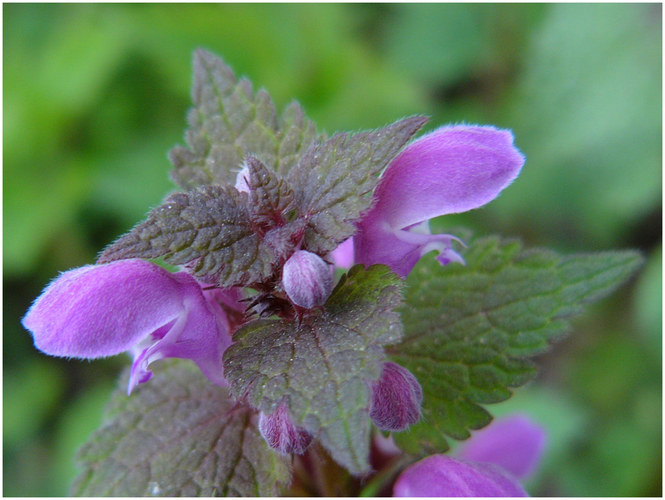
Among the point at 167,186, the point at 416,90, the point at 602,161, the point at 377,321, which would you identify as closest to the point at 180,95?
the point at 167,186

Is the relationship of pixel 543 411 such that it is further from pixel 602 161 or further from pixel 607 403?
pixel 602 161

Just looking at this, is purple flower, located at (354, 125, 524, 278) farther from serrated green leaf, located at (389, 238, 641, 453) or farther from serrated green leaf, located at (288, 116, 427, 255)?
serrated green leaf, located at (389, 238, 641, 453)

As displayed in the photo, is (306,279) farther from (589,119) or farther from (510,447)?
(589,119)

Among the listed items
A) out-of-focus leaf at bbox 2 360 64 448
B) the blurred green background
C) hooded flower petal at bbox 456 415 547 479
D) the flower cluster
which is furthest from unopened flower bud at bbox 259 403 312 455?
out-of-focus leaf at bbox 2 360 64 448

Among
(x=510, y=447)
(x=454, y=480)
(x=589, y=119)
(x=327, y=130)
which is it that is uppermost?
(x=327, y=130)

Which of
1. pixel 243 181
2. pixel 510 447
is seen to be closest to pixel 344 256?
pixel 243 181

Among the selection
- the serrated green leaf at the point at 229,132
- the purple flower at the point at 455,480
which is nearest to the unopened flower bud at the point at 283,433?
the purple flower at the point at 455,480

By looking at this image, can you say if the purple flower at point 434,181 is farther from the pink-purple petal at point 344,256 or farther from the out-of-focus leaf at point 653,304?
the out-of-focus leaf at point 653,304
